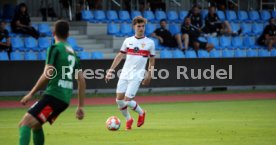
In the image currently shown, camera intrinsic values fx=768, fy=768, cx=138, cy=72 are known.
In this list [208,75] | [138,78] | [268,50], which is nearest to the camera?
[138,78]

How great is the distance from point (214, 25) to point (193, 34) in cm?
228

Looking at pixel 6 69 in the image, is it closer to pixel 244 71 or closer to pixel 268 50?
pixel 244 71

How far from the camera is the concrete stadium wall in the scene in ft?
82.3

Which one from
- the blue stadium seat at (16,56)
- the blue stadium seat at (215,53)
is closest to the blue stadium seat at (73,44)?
the blue stadium seat at (16,56)

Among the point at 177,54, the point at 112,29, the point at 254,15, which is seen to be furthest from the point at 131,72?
the point at 254,15

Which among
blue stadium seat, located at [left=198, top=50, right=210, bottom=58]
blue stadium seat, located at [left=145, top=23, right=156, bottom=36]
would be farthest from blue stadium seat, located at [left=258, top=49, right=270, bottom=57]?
blue stadium seat, located at [left=145, top=23, right=156, bottom=36]

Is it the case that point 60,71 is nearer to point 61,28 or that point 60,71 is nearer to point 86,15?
point 61,28

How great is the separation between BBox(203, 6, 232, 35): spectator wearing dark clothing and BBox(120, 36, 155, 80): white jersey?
1568cm

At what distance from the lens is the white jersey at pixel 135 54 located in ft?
50.6

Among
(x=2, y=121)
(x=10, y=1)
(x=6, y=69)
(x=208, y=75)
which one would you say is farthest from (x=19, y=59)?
(x=2, y=121)

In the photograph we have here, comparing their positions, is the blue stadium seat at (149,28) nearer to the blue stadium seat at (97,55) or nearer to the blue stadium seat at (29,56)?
the blue stadium seat at (97,55)

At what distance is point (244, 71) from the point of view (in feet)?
93.0

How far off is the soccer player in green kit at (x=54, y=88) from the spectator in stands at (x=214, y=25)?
69.9 feet

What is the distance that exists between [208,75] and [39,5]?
25.7 feet
